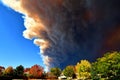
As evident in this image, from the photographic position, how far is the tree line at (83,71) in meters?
76.0

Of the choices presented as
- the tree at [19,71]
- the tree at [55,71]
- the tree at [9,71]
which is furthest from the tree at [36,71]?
the tree at [9,71]

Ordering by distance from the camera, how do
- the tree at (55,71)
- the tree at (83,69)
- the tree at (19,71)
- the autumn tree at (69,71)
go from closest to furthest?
the tree at (83,69), the tree at (19,71), the autumn tree at (69,71), the tree at (55,71)

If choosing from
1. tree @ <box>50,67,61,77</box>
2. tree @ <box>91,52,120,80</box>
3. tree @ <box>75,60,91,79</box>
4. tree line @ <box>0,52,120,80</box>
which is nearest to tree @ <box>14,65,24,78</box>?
tree line @ <box>0,52,120,80</box>

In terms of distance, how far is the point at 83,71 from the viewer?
10431 cm

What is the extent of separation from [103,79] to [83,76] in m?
26.0

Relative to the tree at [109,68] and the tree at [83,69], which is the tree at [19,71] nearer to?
the tree at [83,69]

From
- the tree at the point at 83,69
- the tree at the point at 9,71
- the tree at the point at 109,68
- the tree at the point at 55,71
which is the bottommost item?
the tree at the point at 109,68

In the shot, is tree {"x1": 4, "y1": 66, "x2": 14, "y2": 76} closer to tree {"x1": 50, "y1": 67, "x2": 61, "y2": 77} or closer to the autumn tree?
tree {"x1": 50, "y1": 67, "x2": 61, "y2": 77}

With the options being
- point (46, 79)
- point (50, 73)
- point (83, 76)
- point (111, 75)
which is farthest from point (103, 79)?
point (50, 73)

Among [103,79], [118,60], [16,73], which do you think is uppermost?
[16,73]

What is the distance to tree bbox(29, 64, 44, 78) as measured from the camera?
118137mm

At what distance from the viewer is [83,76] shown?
100625 millimetres

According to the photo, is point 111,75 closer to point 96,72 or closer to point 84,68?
point 96,72

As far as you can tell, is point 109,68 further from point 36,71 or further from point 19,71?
point 36,71
